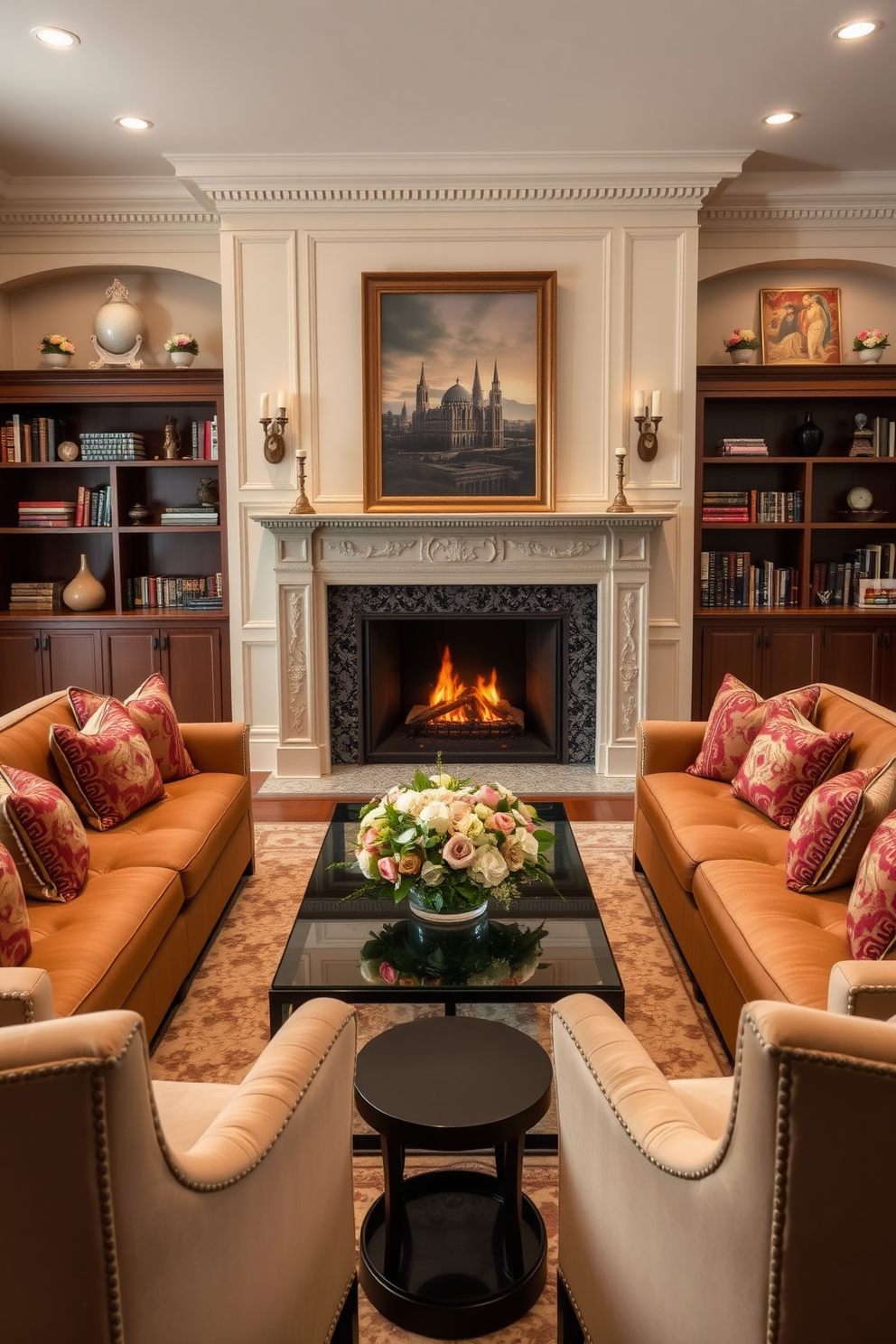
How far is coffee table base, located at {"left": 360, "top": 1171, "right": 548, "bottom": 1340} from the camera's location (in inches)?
69.2

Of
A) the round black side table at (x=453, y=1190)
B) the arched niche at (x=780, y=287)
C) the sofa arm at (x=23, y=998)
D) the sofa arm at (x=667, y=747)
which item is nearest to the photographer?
the sofa arm at (x=23, y=998)

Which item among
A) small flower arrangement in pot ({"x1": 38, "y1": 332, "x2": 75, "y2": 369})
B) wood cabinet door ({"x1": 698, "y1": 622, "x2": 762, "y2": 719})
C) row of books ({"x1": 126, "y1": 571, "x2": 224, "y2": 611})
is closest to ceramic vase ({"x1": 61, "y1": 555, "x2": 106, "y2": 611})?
row of books ({"x1": 126, "y1": 571, "x2": 224, "y2": 611})

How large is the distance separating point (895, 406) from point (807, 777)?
3.51 m

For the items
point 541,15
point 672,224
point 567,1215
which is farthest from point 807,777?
point 672,224

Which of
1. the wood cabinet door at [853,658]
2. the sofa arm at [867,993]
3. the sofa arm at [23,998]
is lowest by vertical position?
the sofa arm at [867,993]

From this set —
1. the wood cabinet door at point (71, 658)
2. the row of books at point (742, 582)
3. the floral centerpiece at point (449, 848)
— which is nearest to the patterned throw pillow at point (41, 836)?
the floral centerpiece at point (449, 848)

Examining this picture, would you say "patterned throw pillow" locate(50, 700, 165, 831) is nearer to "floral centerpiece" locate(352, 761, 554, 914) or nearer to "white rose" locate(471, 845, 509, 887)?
"floral centerpiece" locate(352, 761, 554, 914)

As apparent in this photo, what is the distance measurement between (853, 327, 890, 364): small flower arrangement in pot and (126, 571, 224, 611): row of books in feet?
12.1

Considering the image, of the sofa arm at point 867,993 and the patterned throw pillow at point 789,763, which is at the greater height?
the patterned throw pillow at point 789,763

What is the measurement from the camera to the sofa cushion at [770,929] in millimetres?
2152

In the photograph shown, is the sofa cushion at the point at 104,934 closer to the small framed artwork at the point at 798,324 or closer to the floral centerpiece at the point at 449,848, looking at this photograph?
the floral centerpiece at the point at 449,848

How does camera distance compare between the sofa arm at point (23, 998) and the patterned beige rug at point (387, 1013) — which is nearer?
the sofa arm at point (23, 998)

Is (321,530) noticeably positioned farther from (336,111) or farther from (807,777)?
(807,777)

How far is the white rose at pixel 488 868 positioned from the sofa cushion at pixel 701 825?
0.80 meters
